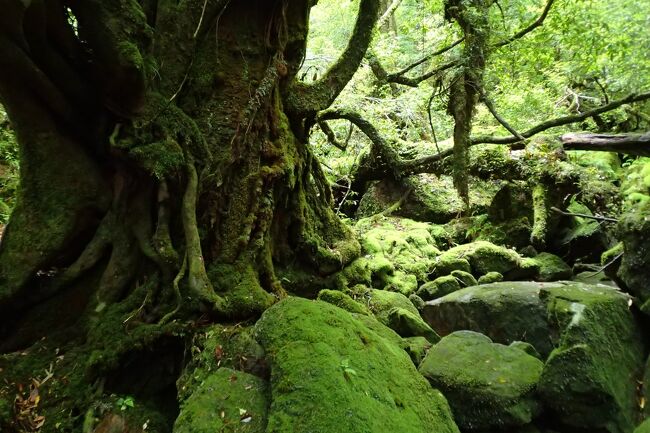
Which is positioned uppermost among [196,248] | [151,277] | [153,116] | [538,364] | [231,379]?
[153,116]

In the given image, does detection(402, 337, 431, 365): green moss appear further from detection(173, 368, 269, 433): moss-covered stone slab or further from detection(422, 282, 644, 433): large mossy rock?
detection(173, 368, 269, 433): moss-covered stone slab

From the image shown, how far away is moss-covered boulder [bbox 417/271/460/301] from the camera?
6.81 metres

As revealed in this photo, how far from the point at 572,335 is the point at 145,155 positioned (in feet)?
14.3

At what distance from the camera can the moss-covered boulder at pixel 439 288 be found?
6.81 m

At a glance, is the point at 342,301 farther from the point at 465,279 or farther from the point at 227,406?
the point at 465,279

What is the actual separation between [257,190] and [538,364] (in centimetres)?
334

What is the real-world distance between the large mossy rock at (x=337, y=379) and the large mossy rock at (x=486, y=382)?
359mm

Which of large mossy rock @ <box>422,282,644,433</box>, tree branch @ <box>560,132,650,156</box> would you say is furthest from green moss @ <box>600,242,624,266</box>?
tree branch @ <box>560,132,650,156</box>

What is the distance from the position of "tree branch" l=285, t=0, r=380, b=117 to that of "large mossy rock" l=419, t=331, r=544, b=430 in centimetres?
333

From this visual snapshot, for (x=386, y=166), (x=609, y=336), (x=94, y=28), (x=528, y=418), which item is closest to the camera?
(x=94, y=28)

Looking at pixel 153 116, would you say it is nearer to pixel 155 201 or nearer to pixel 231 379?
pixel 155 201

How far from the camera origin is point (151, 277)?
402 centimetres

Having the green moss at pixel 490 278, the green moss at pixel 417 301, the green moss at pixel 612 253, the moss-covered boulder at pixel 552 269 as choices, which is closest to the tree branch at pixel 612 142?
the green moss at pixel 612 253

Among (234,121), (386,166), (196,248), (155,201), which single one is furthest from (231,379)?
(386,166)
